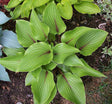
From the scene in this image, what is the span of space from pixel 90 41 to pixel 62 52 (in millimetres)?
375

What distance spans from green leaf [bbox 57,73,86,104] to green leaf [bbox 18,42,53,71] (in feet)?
1.25

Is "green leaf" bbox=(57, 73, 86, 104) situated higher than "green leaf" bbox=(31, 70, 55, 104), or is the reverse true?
"green leaf" bbox=(31, 70, 55, 104)

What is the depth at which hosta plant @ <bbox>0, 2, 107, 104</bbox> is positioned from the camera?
4.73 feet

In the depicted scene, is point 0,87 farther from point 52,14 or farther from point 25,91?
point 52,14

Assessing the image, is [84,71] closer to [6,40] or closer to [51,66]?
[51,66]

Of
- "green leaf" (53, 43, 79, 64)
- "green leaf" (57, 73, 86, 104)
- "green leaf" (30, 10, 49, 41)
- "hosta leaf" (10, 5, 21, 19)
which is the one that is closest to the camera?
"green leaf" (53, 43, 79, 64)

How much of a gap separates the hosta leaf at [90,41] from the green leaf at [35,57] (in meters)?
0.39

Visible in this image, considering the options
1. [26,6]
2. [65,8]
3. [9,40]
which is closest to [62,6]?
[65,8]

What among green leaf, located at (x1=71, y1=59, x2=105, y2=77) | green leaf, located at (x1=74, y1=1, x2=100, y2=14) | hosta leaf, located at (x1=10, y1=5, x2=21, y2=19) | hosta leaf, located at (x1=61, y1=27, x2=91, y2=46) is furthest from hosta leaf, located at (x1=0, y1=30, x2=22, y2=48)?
green leaf, located at (x1=74, y1=1, x2=100, y2=14)

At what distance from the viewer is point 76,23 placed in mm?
2078

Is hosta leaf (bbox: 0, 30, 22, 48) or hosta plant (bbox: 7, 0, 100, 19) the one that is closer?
hosta plant (bbox: 7, 0, 100, 19)

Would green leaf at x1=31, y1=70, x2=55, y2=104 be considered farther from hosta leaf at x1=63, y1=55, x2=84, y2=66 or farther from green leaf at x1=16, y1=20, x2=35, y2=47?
green leaf at x1=16, y1=20, x2=35, y2=47

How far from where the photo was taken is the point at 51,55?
4.75ft

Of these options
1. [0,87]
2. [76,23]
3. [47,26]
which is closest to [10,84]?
[0,87]
